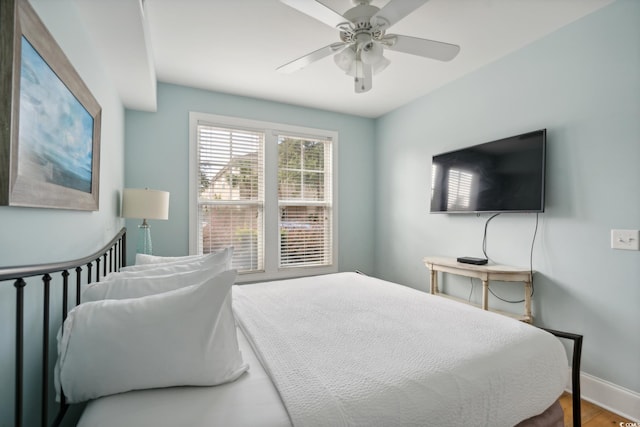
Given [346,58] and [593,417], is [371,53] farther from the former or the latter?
[593,417]

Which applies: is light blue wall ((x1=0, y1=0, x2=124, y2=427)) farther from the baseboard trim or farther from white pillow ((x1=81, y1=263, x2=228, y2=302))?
the baseboard trim

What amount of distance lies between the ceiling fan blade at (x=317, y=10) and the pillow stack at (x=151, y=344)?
1.43m

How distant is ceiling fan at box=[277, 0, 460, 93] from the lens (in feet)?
5.35

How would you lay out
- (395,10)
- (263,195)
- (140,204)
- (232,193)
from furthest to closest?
1. (263,195)
2. (232,193)
3. (140,204)
4. (395,10)

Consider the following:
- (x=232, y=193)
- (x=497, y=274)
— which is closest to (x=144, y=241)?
(x=232, y=193)

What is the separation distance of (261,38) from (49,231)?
6.49 feet

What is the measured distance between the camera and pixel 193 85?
3.26 m

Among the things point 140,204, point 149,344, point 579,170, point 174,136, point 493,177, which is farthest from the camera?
point 174,136

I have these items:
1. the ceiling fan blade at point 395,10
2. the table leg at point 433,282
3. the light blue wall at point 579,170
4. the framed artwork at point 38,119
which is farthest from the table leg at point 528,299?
the framed artwork at point 38,119

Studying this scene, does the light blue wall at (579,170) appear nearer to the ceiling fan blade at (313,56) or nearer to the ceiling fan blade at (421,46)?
the ceiling fan blade at (421,46)

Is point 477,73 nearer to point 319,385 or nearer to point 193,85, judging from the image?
point 193,85

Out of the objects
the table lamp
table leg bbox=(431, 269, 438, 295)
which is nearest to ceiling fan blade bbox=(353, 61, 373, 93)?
the table lamp

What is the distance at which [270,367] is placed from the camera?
1.09 m

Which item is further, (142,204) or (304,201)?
(304,201)
